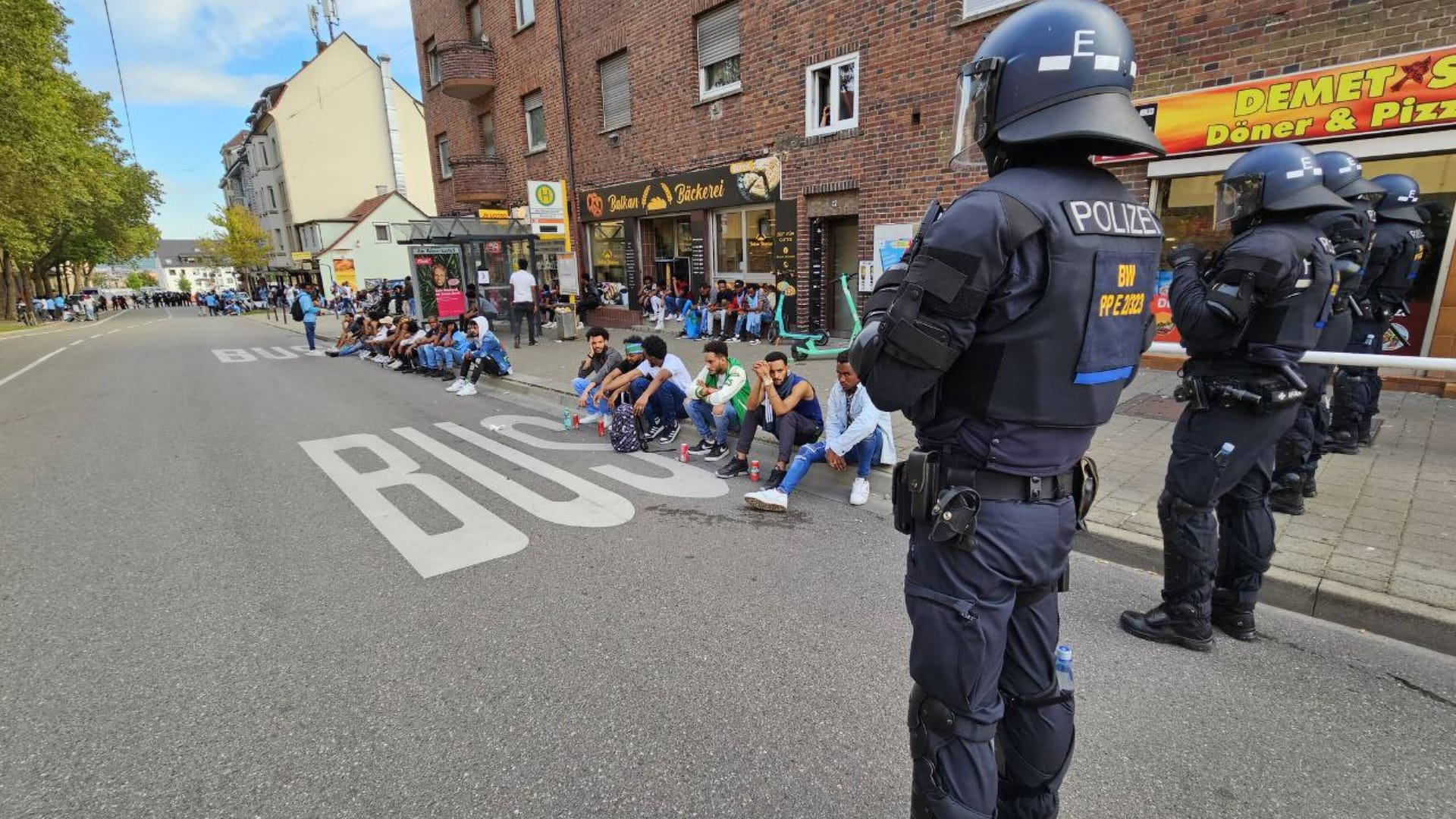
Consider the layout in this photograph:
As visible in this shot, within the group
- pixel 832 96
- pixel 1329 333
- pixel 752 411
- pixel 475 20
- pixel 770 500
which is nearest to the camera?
pixel 1329 333

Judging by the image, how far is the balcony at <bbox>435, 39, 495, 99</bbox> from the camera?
18.6 meters

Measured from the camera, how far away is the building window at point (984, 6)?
8.51 meters

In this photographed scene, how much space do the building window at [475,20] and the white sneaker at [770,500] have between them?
20421 millimetres

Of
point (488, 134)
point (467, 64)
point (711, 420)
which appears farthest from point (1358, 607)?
point (488, 134)

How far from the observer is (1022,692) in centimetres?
180

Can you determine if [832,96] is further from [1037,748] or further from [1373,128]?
[1037,748]

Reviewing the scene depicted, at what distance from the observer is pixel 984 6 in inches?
347

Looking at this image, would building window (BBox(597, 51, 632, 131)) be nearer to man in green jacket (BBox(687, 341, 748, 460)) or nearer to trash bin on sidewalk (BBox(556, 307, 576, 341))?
trash bin on sidewalk (BBox(556, 307, 576, 341))

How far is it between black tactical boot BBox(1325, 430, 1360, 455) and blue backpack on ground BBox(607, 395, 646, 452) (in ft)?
19.4

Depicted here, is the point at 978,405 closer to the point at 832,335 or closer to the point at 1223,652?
the point at 1223,652

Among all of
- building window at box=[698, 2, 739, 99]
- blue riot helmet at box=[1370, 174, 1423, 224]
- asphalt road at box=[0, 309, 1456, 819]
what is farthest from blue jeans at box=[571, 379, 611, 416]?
building window at box=[698, 2, 739, 99]

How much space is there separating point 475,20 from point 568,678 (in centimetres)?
2276

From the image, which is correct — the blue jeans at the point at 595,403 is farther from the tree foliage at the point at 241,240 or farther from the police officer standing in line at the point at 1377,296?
the tree foliage at the point at 241,240

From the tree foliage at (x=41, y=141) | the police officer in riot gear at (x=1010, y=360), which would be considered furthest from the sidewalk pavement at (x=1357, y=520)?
the tree foliage at (x=41, y=141)
